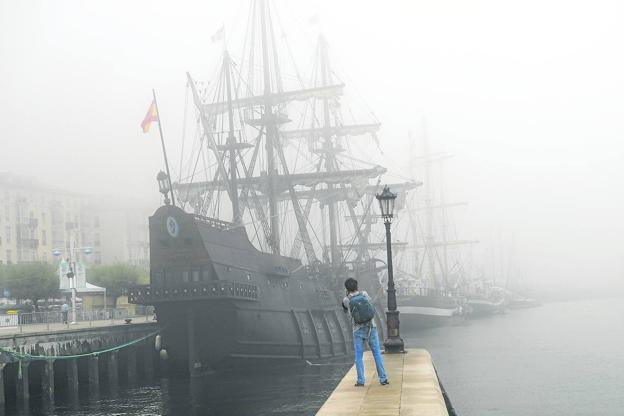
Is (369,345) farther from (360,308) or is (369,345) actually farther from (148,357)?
(148,357)

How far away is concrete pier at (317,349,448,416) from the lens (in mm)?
10773

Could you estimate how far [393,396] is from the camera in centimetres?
1193

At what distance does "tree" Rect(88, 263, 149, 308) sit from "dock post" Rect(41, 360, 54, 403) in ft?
116

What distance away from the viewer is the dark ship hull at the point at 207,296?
34.6 m

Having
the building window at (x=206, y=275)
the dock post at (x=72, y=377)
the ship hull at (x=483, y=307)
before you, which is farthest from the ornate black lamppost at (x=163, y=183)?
the ship hull at (x=483, y=307)

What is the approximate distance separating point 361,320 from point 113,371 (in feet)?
79.1

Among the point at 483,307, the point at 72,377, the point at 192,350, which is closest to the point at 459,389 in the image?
the point at 192,350

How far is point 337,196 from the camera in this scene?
6650 centimetres

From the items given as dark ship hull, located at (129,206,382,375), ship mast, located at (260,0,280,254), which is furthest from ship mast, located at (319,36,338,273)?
dark ship hull, located at (129,206,382,375)

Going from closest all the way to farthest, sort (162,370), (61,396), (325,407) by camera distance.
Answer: (325,407) → (61,396) → (162,370)

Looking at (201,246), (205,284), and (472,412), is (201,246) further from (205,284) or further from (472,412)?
(472,412)

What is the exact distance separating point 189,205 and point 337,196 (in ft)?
43.7

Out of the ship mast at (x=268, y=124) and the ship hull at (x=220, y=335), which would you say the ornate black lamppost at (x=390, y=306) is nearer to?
the ship hull at (x=220, y=335)

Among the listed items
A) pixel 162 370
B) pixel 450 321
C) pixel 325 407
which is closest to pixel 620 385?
pixel 162 370
